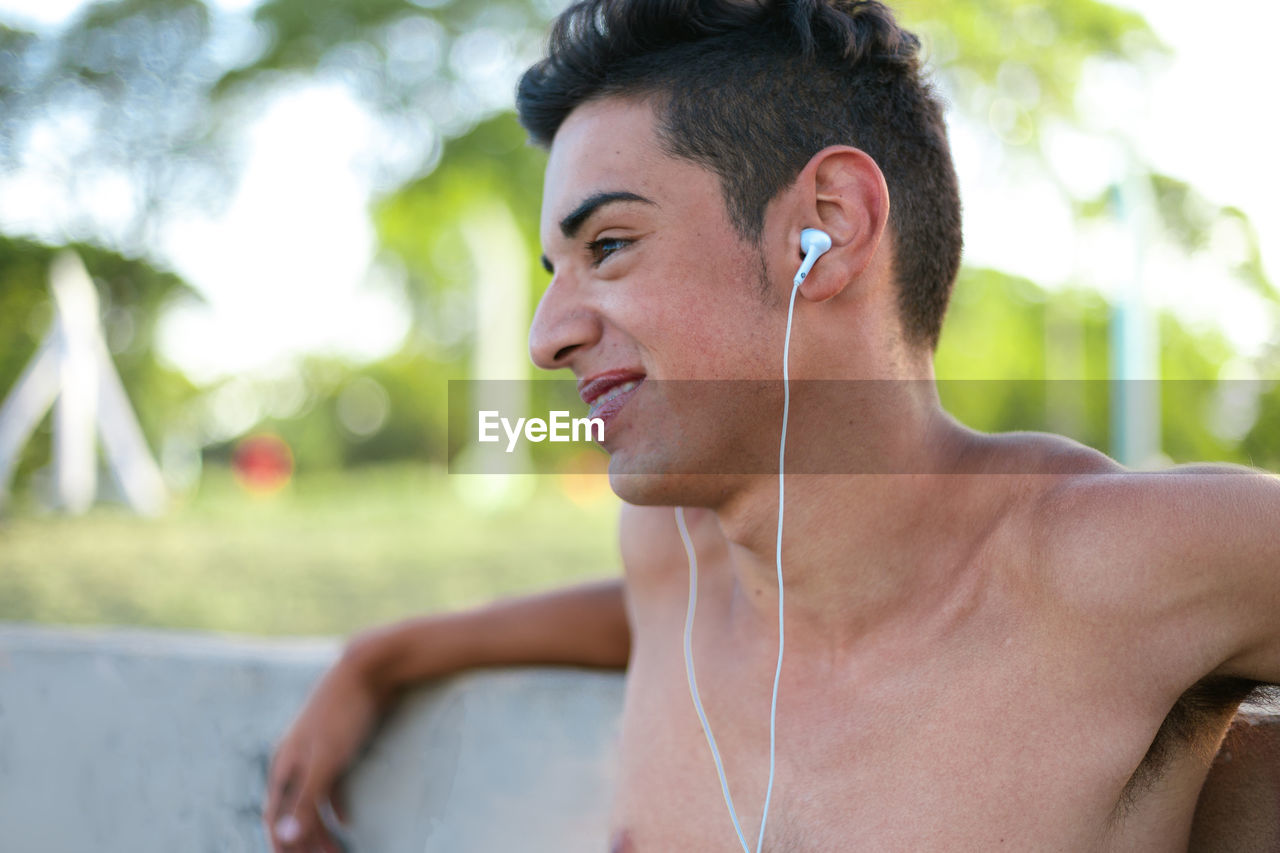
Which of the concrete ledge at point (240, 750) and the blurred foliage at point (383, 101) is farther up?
the blurred foliage at point (383, 101)

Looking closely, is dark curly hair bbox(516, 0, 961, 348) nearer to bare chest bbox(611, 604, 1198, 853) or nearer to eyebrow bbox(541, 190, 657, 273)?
eyebrow bbox(541, 190, 657, 273)

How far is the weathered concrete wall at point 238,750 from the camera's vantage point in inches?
85.9

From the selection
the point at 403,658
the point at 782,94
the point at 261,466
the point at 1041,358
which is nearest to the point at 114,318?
the point at 261,466

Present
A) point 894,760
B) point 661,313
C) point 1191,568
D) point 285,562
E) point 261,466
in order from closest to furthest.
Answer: point 1191,568 → point 894,760 → point 661,313 → point 285,562 → point 261,466

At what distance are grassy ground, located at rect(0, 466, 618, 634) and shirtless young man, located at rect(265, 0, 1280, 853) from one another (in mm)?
2996

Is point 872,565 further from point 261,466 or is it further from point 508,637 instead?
point 261,466

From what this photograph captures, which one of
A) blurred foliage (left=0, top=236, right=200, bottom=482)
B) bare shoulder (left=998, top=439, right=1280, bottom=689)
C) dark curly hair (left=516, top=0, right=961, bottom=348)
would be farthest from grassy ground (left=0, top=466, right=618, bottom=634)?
bare shoulder (left=998, top=439, right=1280, bottom=689)

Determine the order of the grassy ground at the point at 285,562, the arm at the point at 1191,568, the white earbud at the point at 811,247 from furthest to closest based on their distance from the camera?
the grassy ground at the point at 285,562 < the white earbud at the point at 811,247 < the arm at the point at 1191,568

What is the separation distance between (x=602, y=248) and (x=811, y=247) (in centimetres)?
31

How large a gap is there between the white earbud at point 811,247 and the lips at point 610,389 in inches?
10.3

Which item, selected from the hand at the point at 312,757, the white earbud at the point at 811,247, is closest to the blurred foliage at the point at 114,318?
the hand at the point at 312,757

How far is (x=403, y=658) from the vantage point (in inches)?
86.1

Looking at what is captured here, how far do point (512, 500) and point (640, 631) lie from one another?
33.7 ft

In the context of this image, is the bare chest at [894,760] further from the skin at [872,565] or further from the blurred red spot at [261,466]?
the blurred red spot at [261,466]
